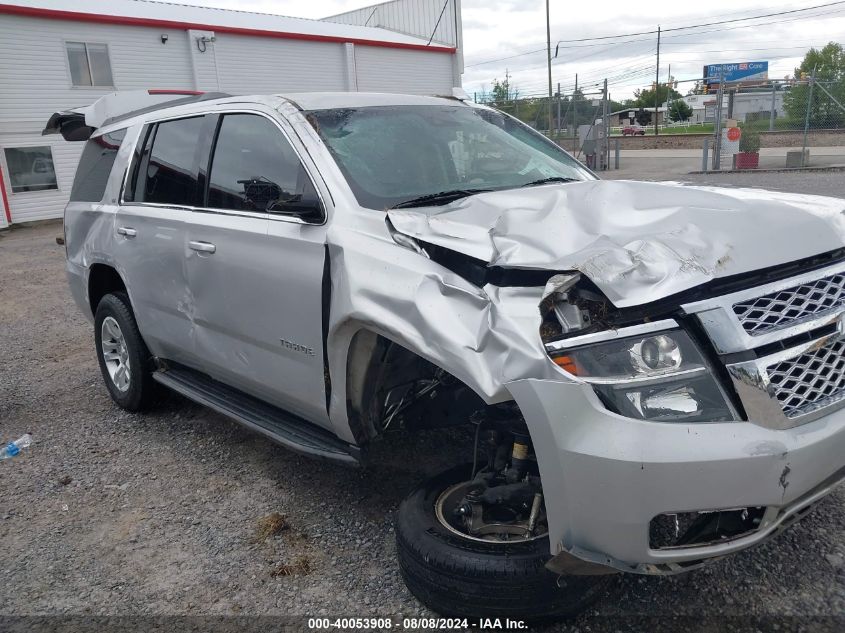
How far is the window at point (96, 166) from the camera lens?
16.2 ft

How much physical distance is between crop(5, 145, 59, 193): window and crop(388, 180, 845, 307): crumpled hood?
63.5 feet

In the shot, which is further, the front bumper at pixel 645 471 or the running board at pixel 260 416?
the running board at pixel 260 416

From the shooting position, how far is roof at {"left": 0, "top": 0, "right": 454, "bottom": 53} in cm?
1908

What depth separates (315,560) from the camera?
124 inches

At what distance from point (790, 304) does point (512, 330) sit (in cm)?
87

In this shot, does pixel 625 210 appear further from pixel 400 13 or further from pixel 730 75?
pixel 730 75

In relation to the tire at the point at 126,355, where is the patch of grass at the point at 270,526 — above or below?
below

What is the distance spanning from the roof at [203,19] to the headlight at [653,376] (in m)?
20.6

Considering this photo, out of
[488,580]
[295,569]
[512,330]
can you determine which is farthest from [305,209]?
[488,580]

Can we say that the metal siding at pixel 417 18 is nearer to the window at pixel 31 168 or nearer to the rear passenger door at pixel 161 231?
the window at pixel 31 168

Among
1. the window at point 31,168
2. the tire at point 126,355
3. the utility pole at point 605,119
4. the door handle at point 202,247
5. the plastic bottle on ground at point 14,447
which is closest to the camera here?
the door handle at point 202,247

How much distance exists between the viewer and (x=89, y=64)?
65.6 feet

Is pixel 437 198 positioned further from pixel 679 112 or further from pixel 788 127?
pixel 679 112

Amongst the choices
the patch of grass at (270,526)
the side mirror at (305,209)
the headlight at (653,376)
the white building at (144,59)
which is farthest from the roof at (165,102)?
the white building at (144,59)
